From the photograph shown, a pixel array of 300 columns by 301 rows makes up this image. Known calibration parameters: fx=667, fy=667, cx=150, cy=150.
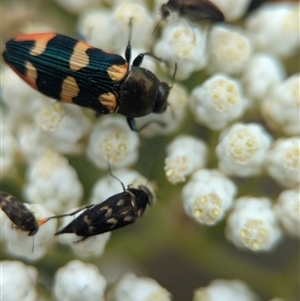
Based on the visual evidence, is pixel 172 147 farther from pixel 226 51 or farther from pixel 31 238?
pixel 31 238

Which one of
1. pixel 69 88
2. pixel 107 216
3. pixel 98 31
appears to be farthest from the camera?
pixel 98 31

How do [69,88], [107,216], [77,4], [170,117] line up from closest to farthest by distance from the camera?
1. [107,216]
2. [69,88]
3. [170,117]
4. [77,4]

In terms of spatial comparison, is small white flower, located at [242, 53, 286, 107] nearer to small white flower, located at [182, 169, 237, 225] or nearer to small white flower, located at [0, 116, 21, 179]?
small white flower, located at [182, 169, 237, 225]

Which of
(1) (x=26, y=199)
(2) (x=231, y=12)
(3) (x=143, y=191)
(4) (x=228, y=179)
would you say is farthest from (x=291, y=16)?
(1) (x=26, y=199)

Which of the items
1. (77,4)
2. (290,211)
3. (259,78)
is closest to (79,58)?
(77,4)

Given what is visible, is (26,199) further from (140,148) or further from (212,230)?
(212,230)

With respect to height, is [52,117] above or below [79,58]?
below

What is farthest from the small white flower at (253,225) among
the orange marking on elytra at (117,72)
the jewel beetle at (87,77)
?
the orange marking on elytra at (117,72)

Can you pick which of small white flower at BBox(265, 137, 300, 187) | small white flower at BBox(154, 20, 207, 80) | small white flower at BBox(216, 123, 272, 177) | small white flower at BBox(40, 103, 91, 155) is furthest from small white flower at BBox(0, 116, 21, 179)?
small white flower at BBox(265, 137, 300, 187)

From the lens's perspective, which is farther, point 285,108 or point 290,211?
point 285,108
